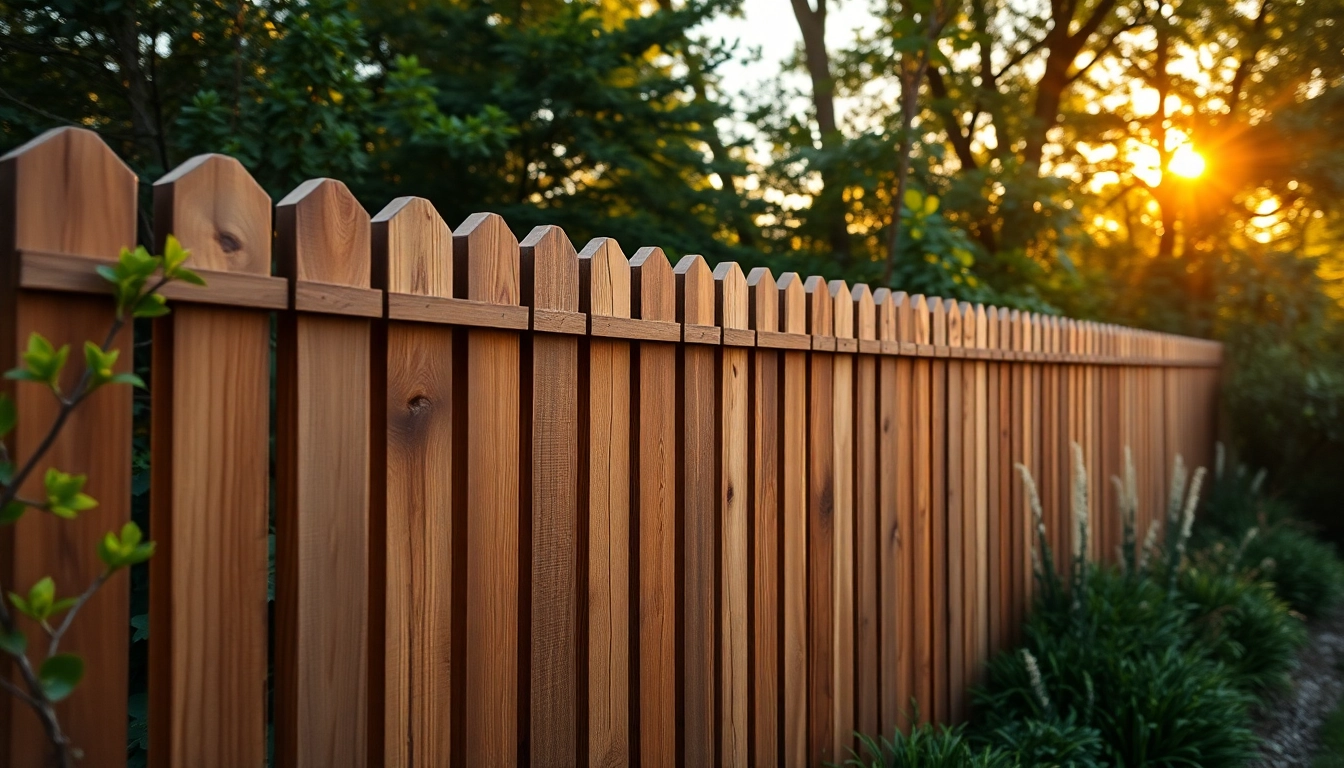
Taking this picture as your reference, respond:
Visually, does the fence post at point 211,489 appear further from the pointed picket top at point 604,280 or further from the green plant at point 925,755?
the green plant at point 925,755

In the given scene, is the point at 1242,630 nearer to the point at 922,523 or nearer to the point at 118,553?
the point at 922,523

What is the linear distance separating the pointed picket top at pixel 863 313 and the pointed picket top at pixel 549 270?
4.67 feet

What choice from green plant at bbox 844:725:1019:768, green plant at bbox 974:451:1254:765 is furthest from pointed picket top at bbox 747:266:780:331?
green plant at bbox 974:451:1254:765

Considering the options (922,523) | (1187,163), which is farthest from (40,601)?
(1187,163)

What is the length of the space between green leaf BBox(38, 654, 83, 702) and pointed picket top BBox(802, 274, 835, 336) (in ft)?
7.22

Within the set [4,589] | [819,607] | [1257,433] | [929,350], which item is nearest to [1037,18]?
[1257,433]

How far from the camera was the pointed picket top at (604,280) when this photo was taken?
2023 millimetres

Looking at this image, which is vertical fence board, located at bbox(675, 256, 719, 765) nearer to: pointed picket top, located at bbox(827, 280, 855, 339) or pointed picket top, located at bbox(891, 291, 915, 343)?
pointed picket top, located at bbox(827, 280, 855, 339)

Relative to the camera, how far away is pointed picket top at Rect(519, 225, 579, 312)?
187 centimetres

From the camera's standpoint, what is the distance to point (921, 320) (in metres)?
3.59

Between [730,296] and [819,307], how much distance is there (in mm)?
535

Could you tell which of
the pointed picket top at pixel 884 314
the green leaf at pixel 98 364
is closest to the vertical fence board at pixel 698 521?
the pointed picket top at pixel 884 314

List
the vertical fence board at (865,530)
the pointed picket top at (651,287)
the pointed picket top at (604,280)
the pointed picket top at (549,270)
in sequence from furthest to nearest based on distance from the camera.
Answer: the vertical fence board at (865,530) < the pointed picket top at (651,287) < the pointed picket top at (604,280) < the pointed picket top at (549,270)

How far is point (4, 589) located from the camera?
1163 mm
